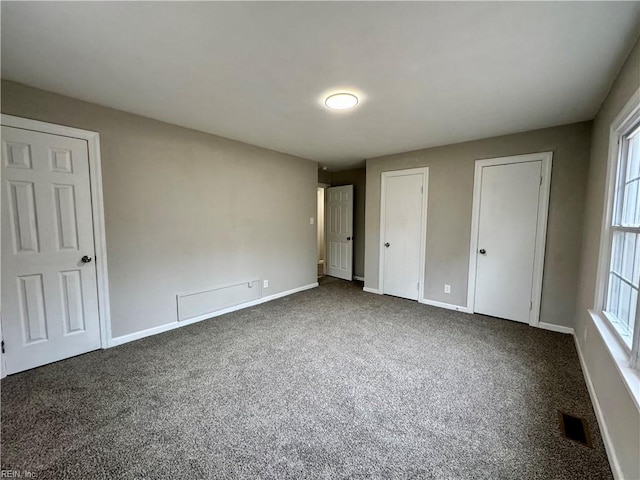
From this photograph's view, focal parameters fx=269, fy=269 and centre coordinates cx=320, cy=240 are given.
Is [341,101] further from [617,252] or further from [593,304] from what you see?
[593,304]

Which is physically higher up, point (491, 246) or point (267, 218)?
point (267, 218)

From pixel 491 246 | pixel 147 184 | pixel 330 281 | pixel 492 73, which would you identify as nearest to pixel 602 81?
pixel 492 73

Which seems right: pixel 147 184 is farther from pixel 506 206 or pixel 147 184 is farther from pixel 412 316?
pixel 506 206

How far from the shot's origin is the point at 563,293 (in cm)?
305

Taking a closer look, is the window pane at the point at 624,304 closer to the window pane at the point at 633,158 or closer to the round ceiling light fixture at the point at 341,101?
the window pane at the point at 633,158

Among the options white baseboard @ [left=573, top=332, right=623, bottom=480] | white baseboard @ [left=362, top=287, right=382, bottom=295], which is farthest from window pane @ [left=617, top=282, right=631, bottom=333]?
white baseboard @ [left=362, top=287, right=382, bottom=295]

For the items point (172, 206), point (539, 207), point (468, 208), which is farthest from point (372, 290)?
point (172, 206)

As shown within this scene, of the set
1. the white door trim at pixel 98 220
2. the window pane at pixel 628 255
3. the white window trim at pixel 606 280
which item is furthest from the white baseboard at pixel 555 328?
the white door trim at pixel 98 220

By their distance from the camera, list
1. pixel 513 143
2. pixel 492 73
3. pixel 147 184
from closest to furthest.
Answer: pixel 492 73
pixel 147 184
pixel 513 143

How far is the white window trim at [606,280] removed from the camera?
4.51 feet

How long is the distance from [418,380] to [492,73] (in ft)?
7.83

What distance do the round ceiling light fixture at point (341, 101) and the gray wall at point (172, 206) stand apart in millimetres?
1761

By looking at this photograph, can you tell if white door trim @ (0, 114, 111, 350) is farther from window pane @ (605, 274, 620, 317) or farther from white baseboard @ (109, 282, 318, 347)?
window pane @ (605, 274, 620, 317)

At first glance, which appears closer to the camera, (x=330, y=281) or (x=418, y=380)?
(x=418, y=380)
